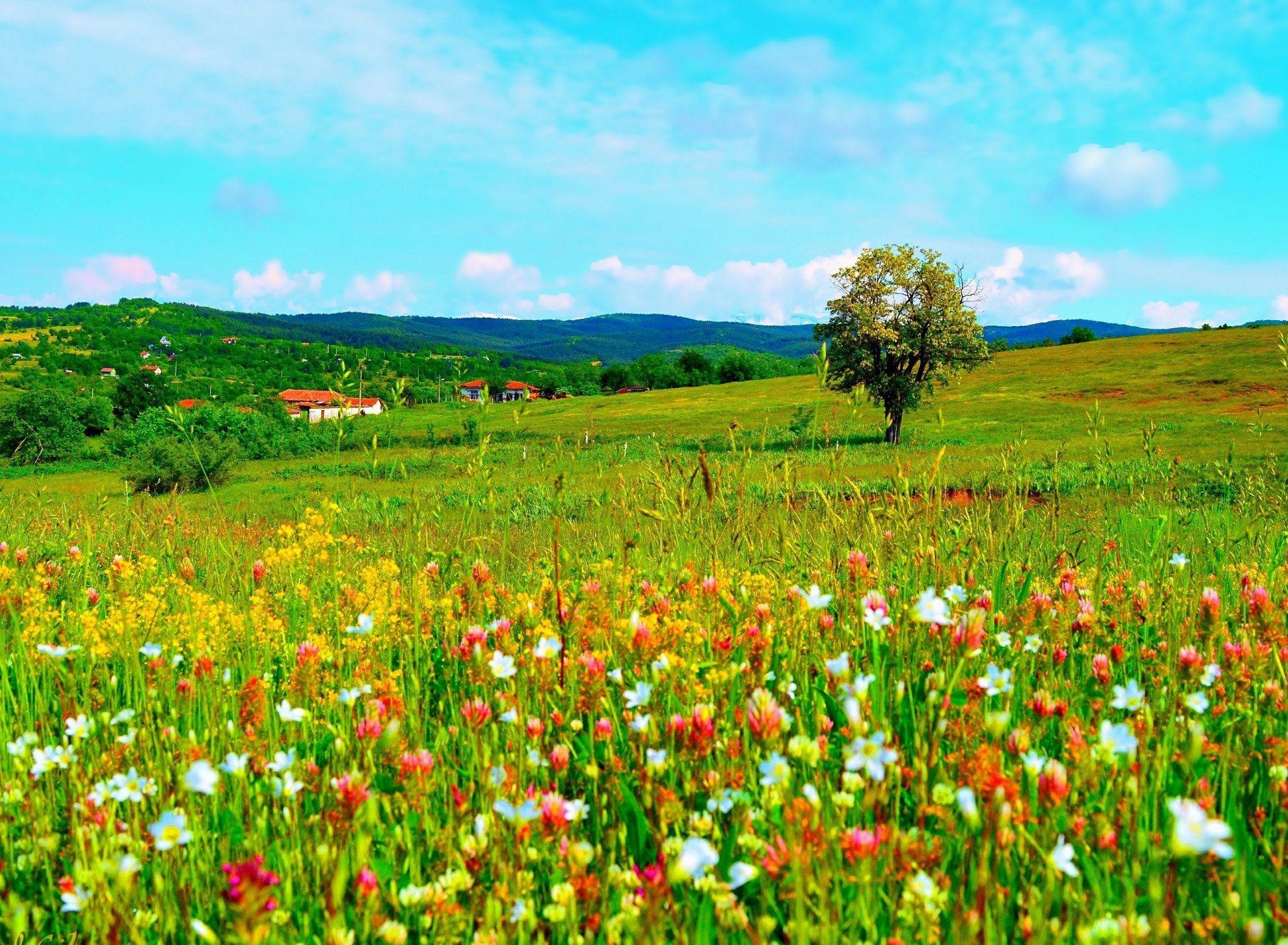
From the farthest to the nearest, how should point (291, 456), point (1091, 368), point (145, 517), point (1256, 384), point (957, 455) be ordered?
1. point (1091, 368)
2. point (291, 456)
3. point (1256, 384)
4. point (957, 455)
5. point (145, 517)

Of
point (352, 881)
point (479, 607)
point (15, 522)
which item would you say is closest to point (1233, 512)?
point (479, 607)

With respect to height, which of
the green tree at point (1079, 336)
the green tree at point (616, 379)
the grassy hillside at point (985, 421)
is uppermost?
the green tree at point (1079, 336)

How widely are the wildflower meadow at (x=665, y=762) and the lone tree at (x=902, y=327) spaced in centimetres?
4096

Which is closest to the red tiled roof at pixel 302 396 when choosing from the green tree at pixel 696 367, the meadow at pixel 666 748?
the green tree at pixel 696 367

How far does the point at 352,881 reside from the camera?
69.8 inches

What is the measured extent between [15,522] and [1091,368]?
79.9 metres

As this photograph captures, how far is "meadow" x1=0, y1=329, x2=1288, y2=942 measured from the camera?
5.31 feet

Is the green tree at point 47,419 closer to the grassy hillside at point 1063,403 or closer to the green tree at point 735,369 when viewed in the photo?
the grassy hillside at point 1063,403

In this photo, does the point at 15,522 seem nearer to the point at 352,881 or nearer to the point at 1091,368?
the point at 352,881

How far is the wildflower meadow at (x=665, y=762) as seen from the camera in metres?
1.60

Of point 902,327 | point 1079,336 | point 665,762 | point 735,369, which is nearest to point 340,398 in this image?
point 665,762

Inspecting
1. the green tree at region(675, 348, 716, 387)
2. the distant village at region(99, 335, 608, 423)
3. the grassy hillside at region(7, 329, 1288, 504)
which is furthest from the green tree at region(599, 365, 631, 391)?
the grassy hillside at region(7, 329, 1288, 504)

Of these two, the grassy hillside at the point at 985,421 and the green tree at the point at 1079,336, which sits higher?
the green tree at the point at 1079,336

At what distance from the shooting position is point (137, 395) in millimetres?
123250
